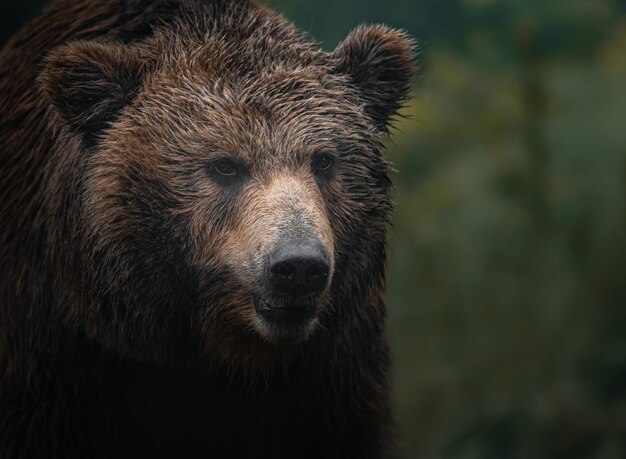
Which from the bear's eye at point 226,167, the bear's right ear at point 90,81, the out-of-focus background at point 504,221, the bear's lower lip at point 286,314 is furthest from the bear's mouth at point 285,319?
the out-of-focus background at point 504,221

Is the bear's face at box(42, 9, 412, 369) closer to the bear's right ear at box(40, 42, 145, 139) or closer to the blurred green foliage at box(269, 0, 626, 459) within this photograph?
the bear's right ear at box(40, 42, 145, 139)

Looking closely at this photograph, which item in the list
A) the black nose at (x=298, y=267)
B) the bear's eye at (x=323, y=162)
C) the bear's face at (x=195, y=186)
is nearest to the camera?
the black nose at (x=298, y=267)

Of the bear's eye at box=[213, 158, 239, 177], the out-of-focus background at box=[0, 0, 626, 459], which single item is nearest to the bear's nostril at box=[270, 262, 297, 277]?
the bear's eye at box=[213, 158, 239, 177]

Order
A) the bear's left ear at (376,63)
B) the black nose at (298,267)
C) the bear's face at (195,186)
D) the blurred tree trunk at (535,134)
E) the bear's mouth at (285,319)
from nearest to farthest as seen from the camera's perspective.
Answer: the black nose at (298,267) → the bear's mouth at (285,319) → the bear's face at (195,186) → the bear's left ear at (376,63) → the blurred tree trunk at (535,134)

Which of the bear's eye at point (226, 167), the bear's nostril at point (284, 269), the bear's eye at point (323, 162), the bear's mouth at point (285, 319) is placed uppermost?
the bear's eye at point (323, 162)

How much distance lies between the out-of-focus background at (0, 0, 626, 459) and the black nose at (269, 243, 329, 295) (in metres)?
6.05

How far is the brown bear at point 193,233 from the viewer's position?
4758 mm

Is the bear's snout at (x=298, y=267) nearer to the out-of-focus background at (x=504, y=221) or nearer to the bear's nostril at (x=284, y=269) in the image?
the bear's nostril at (x=284, y=269)

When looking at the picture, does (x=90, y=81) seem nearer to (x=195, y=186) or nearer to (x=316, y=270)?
(x=195, y=186)

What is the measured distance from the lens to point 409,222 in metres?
11.2

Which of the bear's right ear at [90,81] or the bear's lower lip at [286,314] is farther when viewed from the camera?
the bear's right ear at [90,81]

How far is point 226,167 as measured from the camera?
479 centimetres

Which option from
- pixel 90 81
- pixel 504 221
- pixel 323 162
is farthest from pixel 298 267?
pixel 504 221

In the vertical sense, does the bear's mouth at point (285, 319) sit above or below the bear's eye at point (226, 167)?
below
